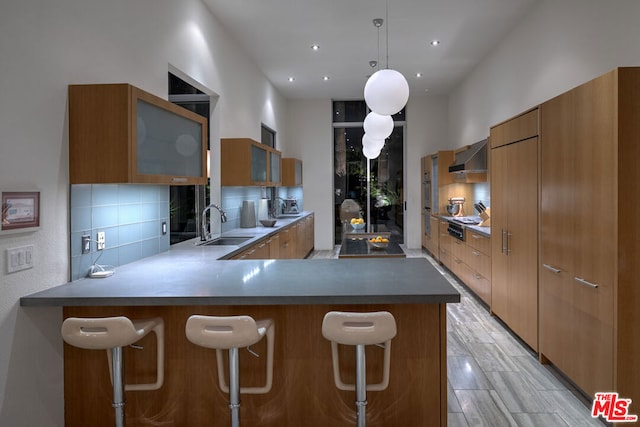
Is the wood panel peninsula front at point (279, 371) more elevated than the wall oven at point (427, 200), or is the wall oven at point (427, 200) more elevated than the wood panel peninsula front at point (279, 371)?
the wall oven at point (427, 200)

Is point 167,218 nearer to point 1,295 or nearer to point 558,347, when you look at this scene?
point 1,295

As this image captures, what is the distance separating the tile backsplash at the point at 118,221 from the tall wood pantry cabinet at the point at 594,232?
118 inches

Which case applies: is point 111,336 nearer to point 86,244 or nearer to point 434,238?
point 86,244

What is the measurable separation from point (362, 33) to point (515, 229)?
10.7 feet

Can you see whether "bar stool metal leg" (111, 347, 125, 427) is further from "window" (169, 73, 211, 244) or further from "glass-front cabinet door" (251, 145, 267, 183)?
"glass-front cabinet door" (251, 145, 267, 183)

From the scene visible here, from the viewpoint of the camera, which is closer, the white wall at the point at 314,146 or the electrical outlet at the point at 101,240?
the electrical outlet at the point at 101,240

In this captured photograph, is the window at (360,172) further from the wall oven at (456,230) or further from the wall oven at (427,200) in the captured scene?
the wall oven at (456,230)

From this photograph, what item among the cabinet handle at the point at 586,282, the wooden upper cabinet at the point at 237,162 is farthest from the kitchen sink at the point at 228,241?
the cabinet handle at the point at 586,282

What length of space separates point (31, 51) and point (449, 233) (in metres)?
6.01

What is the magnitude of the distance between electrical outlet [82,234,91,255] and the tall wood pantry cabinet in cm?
301

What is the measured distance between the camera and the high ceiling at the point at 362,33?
15.9 feet

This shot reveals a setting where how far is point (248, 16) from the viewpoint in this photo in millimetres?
5078

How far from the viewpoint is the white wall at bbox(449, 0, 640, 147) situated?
3.37 m

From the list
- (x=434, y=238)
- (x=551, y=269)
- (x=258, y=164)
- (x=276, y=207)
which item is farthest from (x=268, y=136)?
(x=551, y=269)
